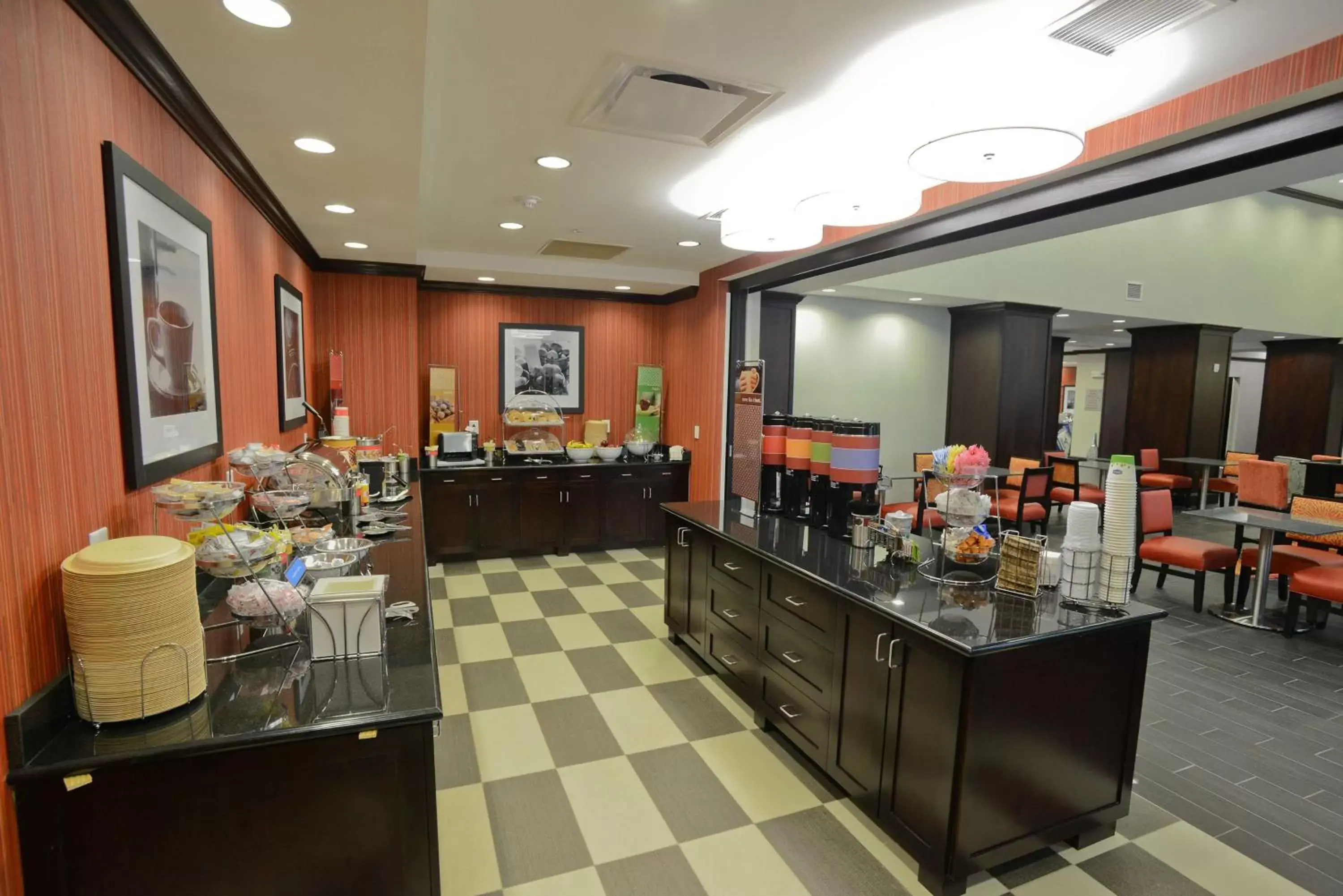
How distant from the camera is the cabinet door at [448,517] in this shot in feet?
18.8

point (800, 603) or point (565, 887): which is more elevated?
point (800, 603)

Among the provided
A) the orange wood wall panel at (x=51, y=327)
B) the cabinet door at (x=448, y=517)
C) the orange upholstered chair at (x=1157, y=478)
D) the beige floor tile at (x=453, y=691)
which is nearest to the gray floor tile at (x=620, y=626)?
the beige floor tile at (x=453, y=691)

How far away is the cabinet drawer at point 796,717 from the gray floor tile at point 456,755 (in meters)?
1.33

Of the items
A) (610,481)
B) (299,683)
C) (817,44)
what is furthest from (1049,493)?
(299,683)

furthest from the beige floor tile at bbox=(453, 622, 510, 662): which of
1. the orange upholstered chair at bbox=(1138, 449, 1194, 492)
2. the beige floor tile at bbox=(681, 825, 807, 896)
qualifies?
the orange upholstered chair at bbox=(1138, 449, 1194, 492)

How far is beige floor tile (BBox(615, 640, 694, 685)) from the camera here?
12.0ft

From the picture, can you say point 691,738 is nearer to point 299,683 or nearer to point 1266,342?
point 299,683

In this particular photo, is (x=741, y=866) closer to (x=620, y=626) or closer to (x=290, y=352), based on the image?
(x=620, y=626)

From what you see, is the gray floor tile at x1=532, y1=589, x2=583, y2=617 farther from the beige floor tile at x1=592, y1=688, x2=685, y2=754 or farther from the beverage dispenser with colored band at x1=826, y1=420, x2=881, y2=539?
the beverage dispenser with colored band at x1=826, y1=420, x2=881, y2=539

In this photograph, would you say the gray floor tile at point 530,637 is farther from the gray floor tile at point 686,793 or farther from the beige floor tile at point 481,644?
the gray floor tile at point 686,793

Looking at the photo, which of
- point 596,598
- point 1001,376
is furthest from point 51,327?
point 1001,376

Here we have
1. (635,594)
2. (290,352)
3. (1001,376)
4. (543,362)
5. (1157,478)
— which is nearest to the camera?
(290,352)

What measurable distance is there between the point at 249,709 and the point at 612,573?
4.21 m

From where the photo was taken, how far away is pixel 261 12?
165 centimetres
